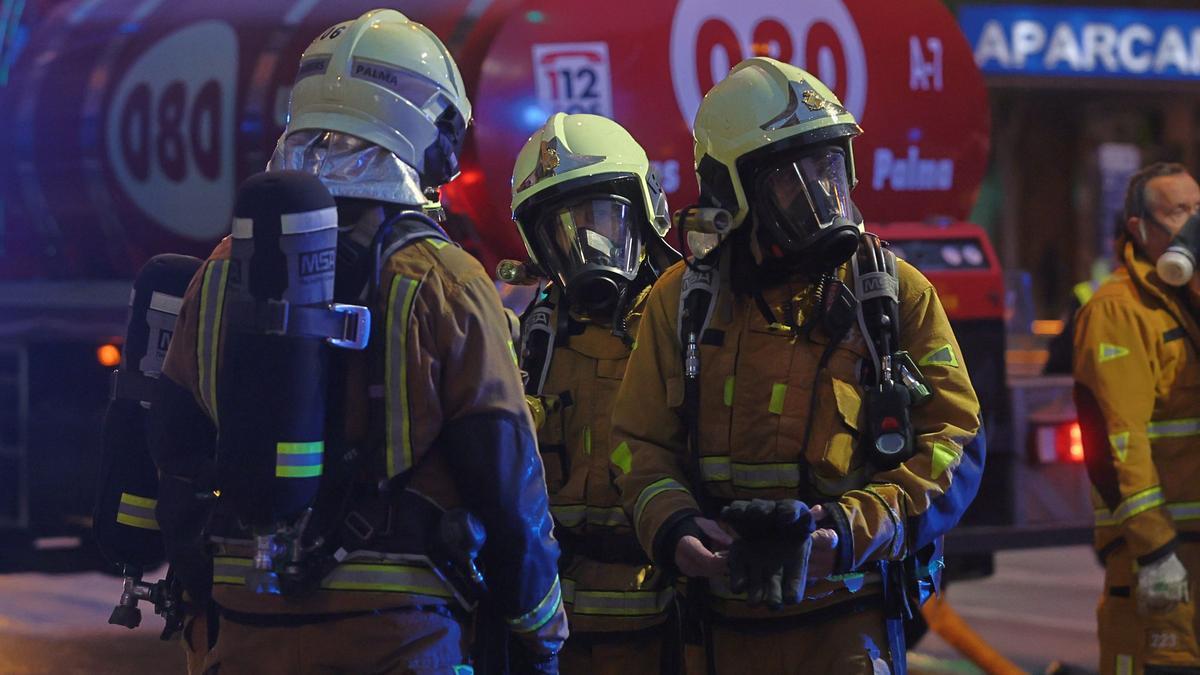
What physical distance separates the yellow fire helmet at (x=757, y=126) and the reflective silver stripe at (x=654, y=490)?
56 centimetres

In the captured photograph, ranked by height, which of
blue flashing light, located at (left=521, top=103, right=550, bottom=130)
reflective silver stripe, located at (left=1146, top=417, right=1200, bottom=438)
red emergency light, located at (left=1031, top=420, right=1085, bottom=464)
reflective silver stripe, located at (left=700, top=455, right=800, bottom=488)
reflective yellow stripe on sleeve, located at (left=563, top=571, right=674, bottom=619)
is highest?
blue flashing light, located at (left=521, top=103, right=550, bottom=130)

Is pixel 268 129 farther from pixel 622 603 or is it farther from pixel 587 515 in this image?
pixel 622 603

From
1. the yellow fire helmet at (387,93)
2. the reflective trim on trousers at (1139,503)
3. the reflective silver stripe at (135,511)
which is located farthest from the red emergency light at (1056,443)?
the yellow fire helmet at (387,93)

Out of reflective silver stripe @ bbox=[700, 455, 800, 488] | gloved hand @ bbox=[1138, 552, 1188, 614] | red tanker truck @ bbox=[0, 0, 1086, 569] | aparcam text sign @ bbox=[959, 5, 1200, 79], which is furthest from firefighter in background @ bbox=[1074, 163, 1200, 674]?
aparcam text sign @ bbox=[959, 5, 1200, 79]

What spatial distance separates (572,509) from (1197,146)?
1929cm

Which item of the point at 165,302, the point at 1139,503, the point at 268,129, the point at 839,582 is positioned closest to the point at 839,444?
the point at 839,582

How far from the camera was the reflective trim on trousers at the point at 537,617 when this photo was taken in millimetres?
3105

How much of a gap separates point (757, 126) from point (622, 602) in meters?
1.25

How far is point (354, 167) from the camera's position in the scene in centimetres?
321

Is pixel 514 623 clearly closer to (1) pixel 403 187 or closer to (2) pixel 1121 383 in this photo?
(1) pixel 403 187

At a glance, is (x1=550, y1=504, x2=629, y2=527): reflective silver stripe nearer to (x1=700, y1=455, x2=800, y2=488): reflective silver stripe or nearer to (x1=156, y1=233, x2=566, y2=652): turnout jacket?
(x1=700, y1=455, x2=800, y2=488): reflective silver stripe

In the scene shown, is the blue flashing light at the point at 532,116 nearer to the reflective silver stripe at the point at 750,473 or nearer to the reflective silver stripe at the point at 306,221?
the reflective silver stripe at the point at 750,473

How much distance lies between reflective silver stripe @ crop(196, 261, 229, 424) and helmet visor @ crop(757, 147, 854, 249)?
114cm

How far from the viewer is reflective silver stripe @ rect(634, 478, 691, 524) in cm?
358
